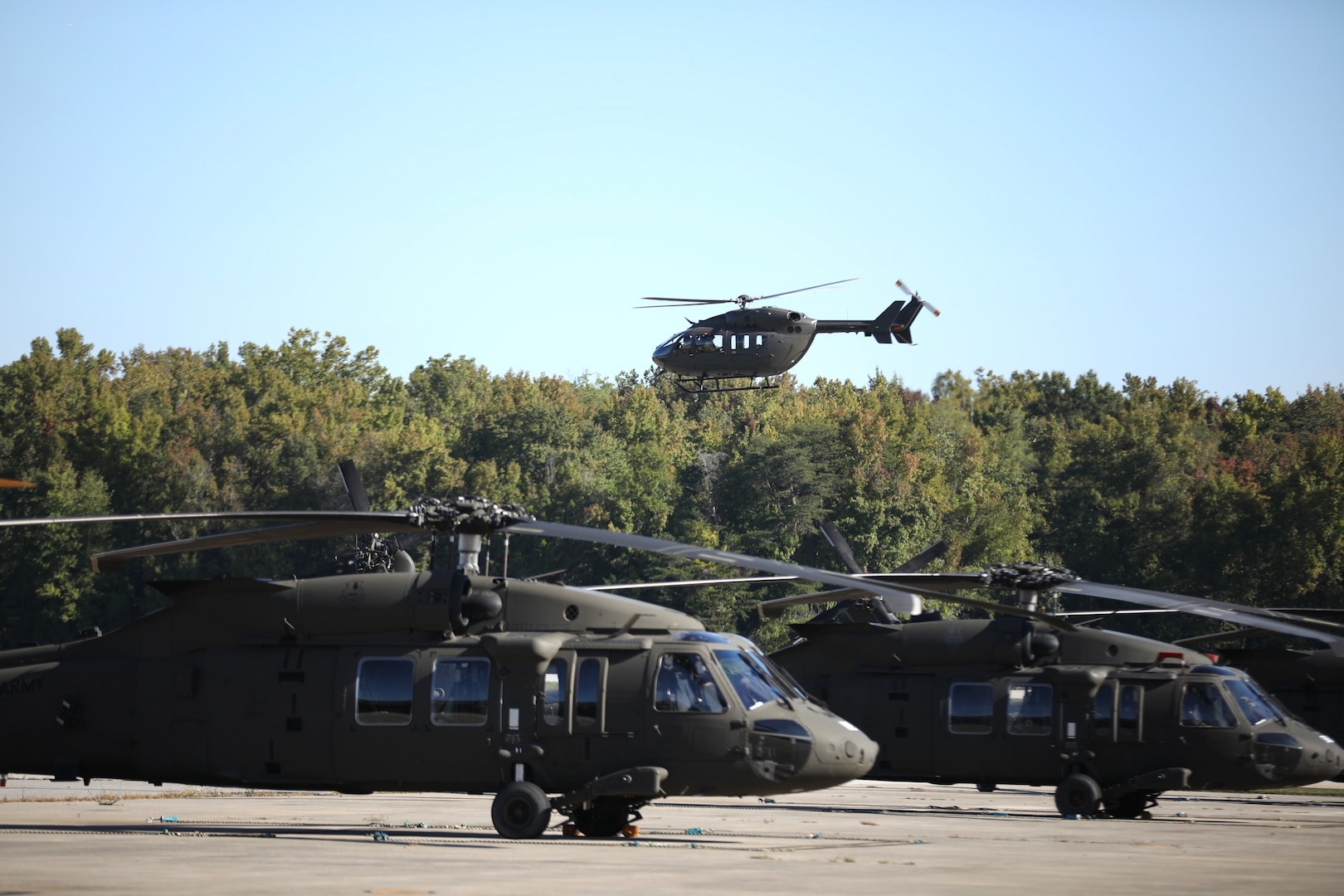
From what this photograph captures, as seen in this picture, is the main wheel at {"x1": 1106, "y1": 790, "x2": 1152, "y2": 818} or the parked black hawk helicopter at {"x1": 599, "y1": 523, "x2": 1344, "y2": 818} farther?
the main wheel at {"x1": 1106, "y1": 790, "x2": 1152, "y2": 818}

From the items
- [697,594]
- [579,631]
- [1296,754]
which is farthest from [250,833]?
[697,594]

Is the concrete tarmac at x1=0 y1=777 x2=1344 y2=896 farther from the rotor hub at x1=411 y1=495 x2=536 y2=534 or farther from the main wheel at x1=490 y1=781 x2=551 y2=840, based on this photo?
the rotor hub at x1=411 y1=495 x2=536 y2=534

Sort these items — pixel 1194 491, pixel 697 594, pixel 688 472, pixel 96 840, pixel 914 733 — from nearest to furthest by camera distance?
pixel 96 840, pixel 914 733, pixel 697 594, pixel 1194 491, pixel 688 472

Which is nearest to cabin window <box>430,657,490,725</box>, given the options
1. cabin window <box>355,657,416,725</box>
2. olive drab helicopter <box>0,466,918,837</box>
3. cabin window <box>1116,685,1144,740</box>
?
olive drab helicopter <box>0,466,918,837</box>

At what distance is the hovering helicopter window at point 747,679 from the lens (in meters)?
17.8

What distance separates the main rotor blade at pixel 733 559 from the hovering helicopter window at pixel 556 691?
1.97m

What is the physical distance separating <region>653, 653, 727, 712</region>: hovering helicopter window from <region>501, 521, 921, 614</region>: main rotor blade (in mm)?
2036

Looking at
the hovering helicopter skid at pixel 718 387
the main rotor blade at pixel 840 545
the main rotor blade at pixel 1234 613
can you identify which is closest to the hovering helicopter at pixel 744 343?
the hovering helicopter skid at pixel 718 387

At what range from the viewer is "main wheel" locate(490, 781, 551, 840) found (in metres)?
17.2

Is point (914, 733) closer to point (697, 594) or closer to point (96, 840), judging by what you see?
point (96, 840)

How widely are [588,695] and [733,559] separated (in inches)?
119

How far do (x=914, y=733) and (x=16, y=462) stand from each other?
243 ft

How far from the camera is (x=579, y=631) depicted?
1819cm

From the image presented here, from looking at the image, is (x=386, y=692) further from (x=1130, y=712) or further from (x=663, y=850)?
(x=1130, y=712)
